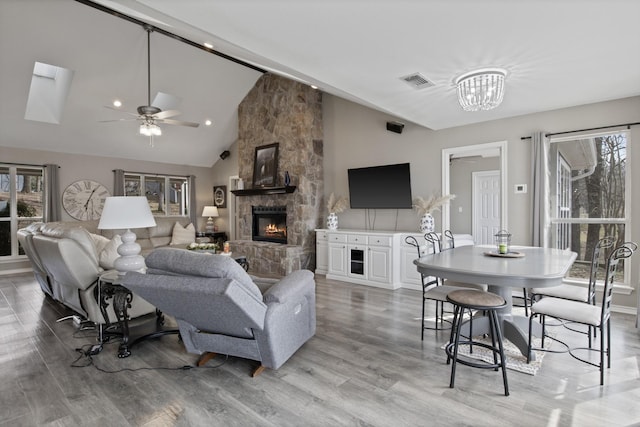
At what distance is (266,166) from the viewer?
710 cm

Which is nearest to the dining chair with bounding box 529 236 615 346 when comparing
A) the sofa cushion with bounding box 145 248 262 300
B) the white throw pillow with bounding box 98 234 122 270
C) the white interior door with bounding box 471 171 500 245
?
the sofa cushion with bounding box 145 248 262 300

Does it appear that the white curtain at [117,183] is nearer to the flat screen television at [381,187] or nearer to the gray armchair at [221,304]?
the flat screen television at [381,187]

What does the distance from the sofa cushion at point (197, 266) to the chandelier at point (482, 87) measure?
2649mm

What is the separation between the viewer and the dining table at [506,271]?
2.22m

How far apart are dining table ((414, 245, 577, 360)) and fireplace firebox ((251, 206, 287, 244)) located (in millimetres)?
4152

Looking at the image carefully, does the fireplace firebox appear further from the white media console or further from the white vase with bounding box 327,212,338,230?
the white media console

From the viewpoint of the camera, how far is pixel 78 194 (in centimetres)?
734

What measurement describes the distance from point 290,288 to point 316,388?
0.73 m

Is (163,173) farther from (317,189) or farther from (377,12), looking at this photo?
(377,12)

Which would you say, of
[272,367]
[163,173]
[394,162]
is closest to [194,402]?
[272,367]

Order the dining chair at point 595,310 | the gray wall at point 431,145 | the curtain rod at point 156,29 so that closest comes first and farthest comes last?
1. the dining chair at point 595,310
2. the gray wall at point 431,145
3. the curtain rod at point 156,29

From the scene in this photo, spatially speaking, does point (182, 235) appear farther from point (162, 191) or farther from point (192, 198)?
point (162, 191)

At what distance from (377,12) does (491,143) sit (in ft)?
11.2

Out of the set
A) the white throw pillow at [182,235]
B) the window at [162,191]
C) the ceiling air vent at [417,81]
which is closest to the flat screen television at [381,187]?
the ceiling air vent at [417,81]
